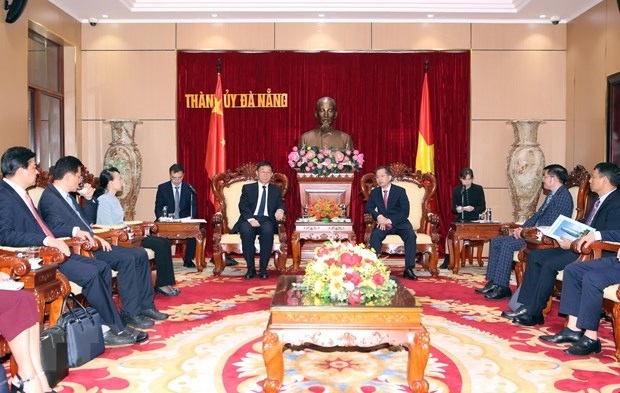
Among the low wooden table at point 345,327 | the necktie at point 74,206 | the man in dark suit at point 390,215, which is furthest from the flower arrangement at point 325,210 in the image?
the low wooden table at point 345,327

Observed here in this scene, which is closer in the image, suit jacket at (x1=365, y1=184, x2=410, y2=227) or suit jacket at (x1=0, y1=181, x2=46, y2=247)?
suit jacket at (x1=0, y1=181, x2=46, y2=247)

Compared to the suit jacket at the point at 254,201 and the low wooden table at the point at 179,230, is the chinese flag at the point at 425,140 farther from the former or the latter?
the low wooden table at the point at 179,230

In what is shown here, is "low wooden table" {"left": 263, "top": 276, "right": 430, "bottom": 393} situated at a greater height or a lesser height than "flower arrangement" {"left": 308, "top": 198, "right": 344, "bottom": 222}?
lesser

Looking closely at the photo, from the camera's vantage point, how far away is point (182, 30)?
899 centimetres

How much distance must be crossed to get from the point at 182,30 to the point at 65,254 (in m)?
5.54

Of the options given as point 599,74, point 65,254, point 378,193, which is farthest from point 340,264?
point 599,74

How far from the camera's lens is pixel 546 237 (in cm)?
533

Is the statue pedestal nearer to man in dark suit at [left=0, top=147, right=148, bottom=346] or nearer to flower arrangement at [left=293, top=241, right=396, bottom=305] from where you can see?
man in dark suit at [left=0, top=147, right=148, bottom=346]

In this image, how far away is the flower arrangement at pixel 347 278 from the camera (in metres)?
3.47

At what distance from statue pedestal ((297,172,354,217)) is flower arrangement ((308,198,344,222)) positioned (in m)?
0.57

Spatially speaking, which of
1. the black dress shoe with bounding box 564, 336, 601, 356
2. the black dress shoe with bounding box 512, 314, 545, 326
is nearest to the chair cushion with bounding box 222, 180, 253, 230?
the black dress shoe with bounding box 512, 314, 545, 326

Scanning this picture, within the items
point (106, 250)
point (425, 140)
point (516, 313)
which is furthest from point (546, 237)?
point (425, 140)

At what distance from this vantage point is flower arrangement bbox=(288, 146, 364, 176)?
8.03 metres

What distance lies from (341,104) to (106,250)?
484cm
